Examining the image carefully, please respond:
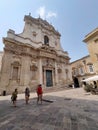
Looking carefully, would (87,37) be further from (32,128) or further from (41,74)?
(32,128)

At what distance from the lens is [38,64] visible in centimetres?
1867

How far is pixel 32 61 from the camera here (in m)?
18.0

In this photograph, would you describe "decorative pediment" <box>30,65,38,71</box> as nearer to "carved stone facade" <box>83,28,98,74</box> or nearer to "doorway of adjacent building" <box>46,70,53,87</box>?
"doorway of adjacent building" <box>46,70,53,87</box>

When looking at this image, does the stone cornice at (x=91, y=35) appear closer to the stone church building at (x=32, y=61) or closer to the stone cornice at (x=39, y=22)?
the stone church building at (x=32, y=61)

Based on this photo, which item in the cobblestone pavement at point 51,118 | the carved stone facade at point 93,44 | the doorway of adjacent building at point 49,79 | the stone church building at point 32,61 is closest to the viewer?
the cobblestone pavement at point 51,118

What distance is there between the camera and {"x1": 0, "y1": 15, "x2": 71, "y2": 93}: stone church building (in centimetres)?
1479

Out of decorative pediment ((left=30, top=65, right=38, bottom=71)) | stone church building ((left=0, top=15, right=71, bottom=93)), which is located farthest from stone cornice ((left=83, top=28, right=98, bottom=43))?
decorative pediment ((left=30, top=65, right=38, bottom=71))

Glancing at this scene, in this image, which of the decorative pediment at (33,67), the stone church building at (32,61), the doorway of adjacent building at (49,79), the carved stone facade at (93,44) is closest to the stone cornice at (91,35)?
the carved stone facade at (93,44)

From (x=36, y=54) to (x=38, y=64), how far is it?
90.5 inches

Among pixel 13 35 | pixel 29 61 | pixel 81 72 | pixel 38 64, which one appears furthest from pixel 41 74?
pixel 81 72

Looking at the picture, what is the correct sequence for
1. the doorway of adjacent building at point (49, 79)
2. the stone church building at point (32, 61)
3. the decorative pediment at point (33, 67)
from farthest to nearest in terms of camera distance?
the doorway of adjacent building at point (49, 79) < the decorative pediment at point (33, 67) < the stone church building at point (32, 61)

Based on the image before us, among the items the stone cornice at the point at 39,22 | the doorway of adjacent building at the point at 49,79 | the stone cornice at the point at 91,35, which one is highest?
the stone cornice at the point at 39,22

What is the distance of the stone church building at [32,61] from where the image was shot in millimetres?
14789

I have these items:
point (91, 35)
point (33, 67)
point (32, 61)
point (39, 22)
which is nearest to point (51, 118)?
point (91, 35)
